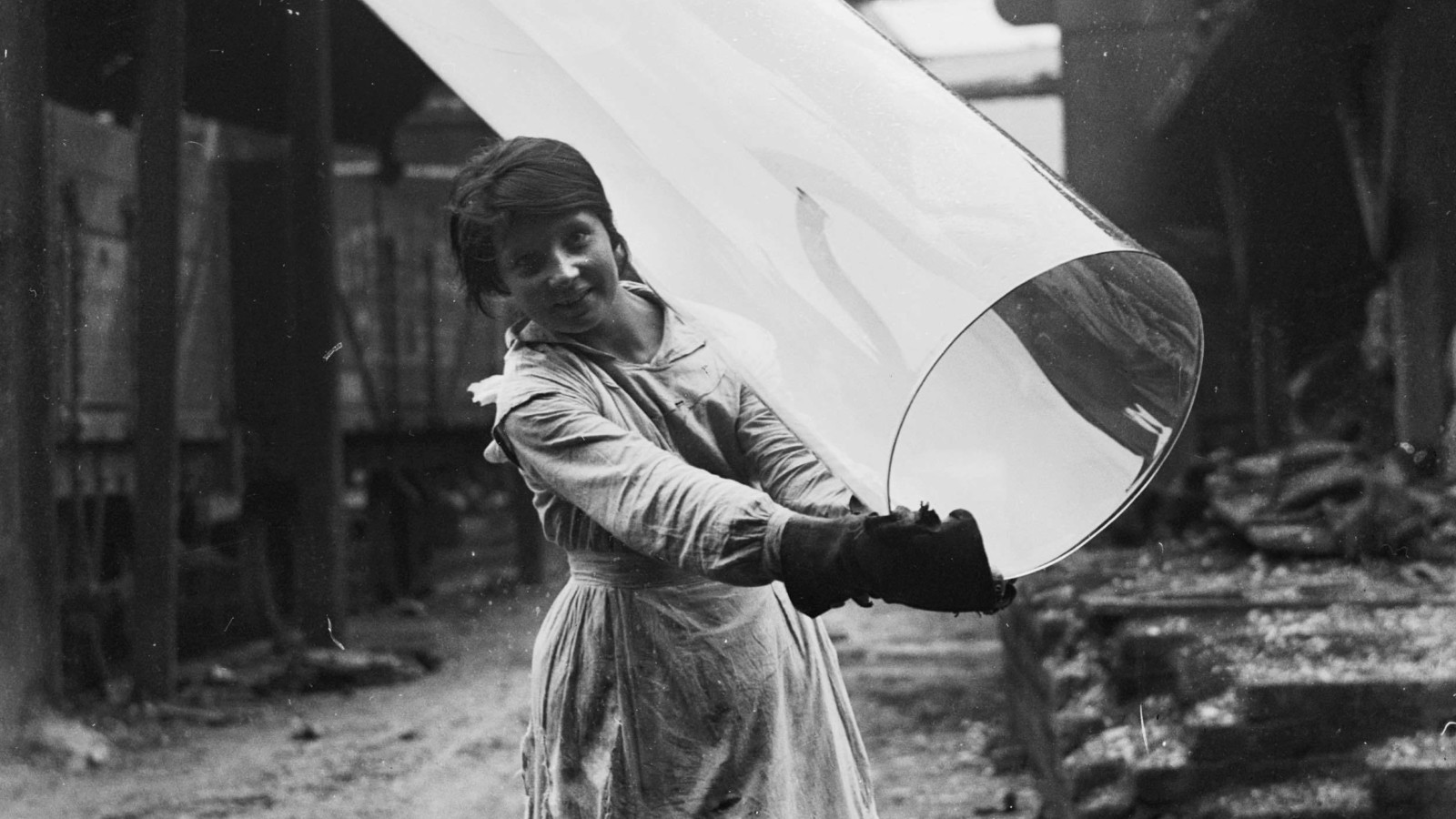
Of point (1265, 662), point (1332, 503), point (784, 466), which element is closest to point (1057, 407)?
point (784, 466)

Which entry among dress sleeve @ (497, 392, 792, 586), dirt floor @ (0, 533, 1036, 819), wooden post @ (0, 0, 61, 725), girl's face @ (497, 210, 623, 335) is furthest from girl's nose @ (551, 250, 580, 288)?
wooden post @ (0, 0, 61, 725)

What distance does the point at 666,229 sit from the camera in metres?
1.36

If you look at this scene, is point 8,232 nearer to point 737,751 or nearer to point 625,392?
point 625,392

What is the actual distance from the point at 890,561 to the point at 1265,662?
175 cm

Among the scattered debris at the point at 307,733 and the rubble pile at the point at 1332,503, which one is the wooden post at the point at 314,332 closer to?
the scattered debris at the point at 307,733

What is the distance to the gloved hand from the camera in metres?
1.01

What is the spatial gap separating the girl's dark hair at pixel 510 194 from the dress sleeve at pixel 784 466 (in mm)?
265

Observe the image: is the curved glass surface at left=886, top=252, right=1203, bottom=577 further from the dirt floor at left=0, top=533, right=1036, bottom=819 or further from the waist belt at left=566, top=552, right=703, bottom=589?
the dirt floor at left=0, top=533, right=1036, bottom=819

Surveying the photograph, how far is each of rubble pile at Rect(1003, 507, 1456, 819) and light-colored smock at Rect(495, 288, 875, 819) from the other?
1158 mm

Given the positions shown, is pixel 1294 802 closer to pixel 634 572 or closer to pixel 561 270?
pixel 634 572

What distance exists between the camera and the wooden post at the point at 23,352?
2.83 m

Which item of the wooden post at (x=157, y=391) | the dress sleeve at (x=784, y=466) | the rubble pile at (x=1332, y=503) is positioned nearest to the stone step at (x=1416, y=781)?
the rubble pile at (x=1332, y=503)

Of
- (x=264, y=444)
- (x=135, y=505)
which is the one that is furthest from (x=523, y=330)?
(x=135, y=505)

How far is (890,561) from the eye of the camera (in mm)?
1016
